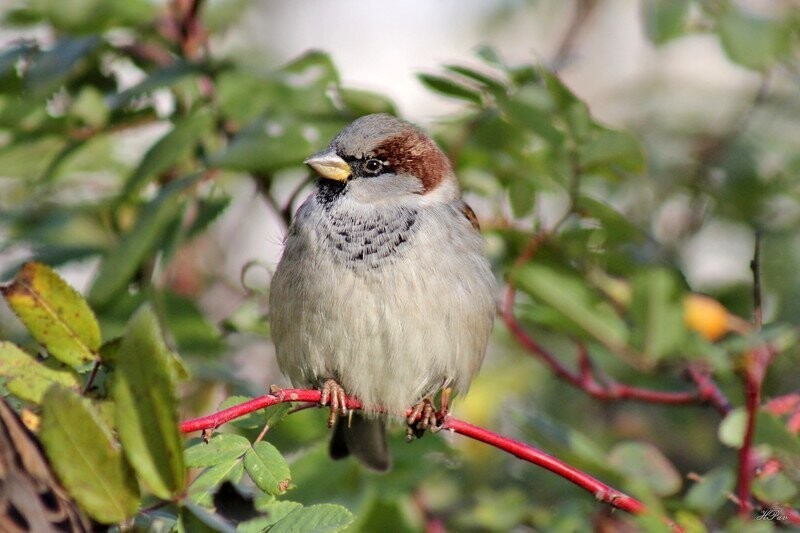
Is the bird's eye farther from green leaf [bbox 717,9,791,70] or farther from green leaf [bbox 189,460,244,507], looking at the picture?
green leaf [bbox 189,460,244,507]

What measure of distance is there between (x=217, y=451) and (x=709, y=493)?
0.75m

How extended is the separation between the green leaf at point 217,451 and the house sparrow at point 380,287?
594 mm

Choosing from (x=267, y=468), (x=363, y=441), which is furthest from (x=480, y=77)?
(x=267, y=468)

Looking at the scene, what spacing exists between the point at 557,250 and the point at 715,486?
0.78 m

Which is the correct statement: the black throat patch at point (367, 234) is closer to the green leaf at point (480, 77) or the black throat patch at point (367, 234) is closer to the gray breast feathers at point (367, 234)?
the gray breast feathers at point (367, 234)

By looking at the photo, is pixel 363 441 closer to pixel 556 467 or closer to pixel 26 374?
pixel 556 467

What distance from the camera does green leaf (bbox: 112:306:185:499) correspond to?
1075 mm

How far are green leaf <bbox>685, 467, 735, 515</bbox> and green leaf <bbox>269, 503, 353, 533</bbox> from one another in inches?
24.8

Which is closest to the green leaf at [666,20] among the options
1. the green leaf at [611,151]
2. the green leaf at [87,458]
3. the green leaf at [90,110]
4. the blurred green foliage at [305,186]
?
the blurred green foliage at [305,186]

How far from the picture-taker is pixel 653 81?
3.95 meters

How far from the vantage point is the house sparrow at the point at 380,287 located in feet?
6.65

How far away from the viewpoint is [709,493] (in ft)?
5.24

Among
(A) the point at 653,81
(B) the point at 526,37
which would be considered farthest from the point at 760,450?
(B) the point at 526,37

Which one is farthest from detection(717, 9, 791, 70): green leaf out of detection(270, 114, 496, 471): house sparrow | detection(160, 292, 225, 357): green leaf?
detection(160, 292, 225, 357): green leaf
